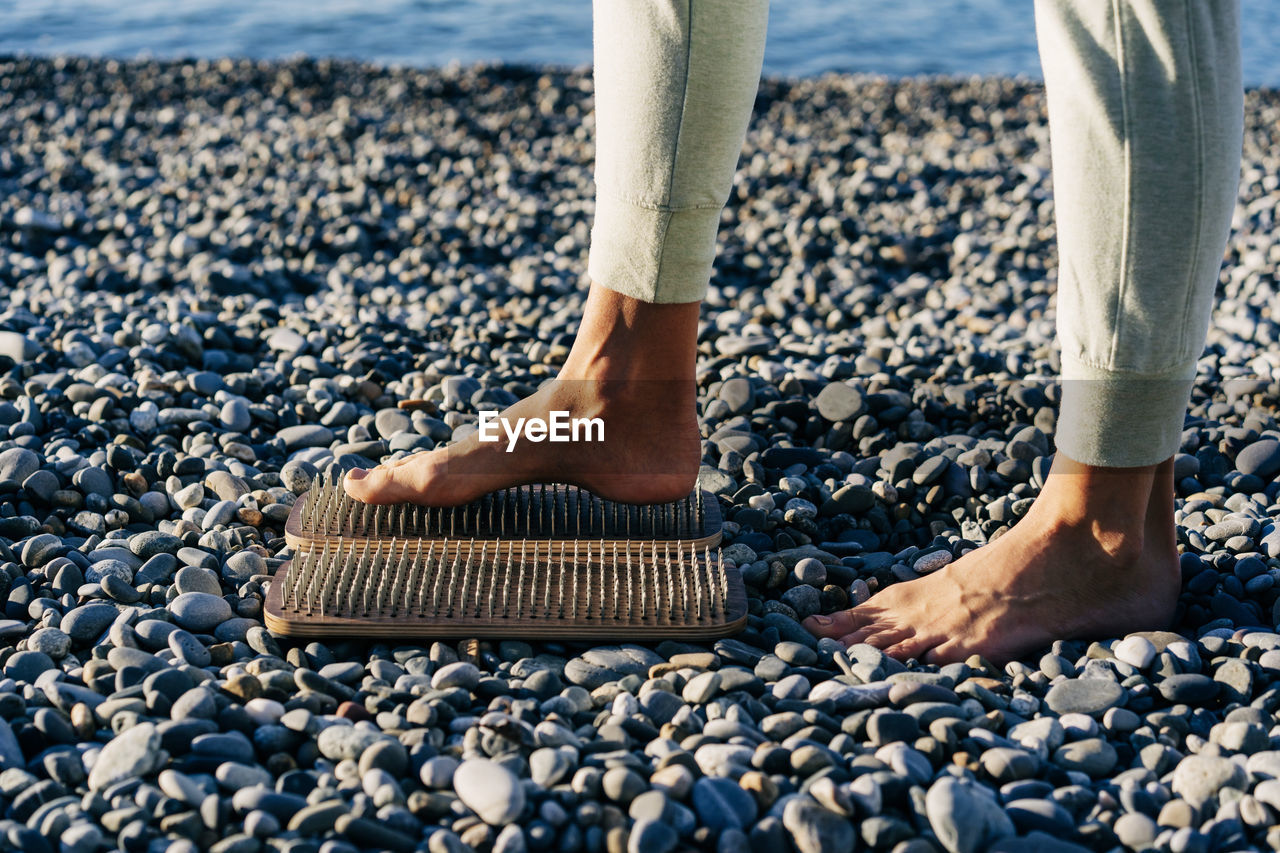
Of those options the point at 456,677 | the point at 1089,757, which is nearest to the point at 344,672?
the point at 456,677

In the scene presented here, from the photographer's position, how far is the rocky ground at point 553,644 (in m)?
1.57

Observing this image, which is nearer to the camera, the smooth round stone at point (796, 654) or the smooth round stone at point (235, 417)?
the smooth round stone at point (796, 654)

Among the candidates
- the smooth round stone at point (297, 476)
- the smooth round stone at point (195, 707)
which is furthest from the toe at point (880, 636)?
the smooth round stone at point (297, 476)

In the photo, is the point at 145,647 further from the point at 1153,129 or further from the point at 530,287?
the point at 530,287

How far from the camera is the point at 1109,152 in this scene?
1.75 metres

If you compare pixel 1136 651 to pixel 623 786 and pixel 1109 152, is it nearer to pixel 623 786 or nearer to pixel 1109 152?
pixel 1109 152

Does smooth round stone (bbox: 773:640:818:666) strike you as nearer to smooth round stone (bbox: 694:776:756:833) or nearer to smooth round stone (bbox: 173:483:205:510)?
smooth round stone (bbox: 694:776:756:833)

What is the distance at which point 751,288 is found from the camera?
196 inches

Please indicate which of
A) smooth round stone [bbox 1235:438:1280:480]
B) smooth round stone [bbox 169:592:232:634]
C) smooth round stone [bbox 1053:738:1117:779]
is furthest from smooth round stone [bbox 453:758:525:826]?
smooth round stone [bbox 1235:438:1280:480]

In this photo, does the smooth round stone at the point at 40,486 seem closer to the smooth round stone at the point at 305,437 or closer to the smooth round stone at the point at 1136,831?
the smooth round stone at the point at 305,437

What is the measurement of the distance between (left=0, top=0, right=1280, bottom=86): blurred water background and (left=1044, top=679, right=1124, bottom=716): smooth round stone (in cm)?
1123

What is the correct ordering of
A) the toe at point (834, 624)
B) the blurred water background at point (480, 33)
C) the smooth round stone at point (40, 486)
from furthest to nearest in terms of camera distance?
the blurred water background at point (480, 33), the smooth round stone at point (40, 486), the toe at point (834, 624)

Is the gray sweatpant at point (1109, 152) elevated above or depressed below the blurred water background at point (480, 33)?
below

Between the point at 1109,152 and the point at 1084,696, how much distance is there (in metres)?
0.86
